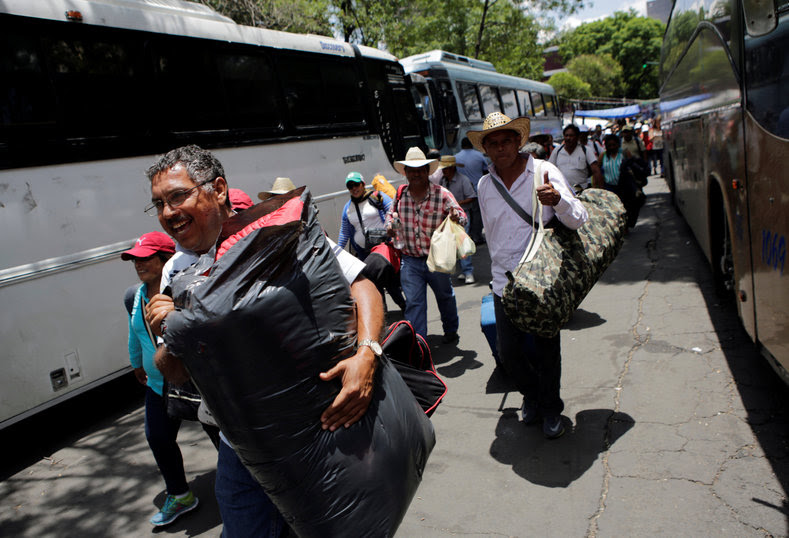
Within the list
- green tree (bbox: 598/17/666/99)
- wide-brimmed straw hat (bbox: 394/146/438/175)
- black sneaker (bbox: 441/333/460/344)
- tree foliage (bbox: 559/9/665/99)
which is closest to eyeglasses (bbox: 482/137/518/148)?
wide-brimmed straw hat (bbox: 394/146/438/175)

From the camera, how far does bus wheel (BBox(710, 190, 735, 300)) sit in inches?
213

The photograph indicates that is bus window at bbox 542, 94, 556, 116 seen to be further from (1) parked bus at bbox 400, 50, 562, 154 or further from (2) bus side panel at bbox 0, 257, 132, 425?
(2) bus side panel at bbox 0, 257, 132, 425

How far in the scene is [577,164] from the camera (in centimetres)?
834

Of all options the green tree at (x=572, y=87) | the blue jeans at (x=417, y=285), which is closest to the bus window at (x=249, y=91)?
the blue jeans at (x=417, y=285)

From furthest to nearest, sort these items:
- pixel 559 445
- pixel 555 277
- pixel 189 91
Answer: pixel 189 91 → pixel 559 445 → pixel 555 277

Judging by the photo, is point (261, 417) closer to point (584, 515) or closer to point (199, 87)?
point (584, 515)

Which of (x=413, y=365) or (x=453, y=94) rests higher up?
(x=453, y=94)

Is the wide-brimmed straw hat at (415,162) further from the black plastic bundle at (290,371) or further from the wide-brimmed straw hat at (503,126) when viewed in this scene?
Result: the black plastic bundle at (290,371)

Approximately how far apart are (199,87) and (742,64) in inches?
197

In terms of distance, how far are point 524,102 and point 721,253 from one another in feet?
50.8

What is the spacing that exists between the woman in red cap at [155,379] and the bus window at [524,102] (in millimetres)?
18062

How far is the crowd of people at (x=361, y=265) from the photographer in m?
1.80

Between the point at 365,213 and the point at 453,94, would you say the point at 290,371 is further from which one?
the point at 453,94


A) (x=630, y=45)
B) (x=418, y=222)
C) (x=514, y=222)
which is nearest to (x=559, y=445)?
(x=514, y=222)
